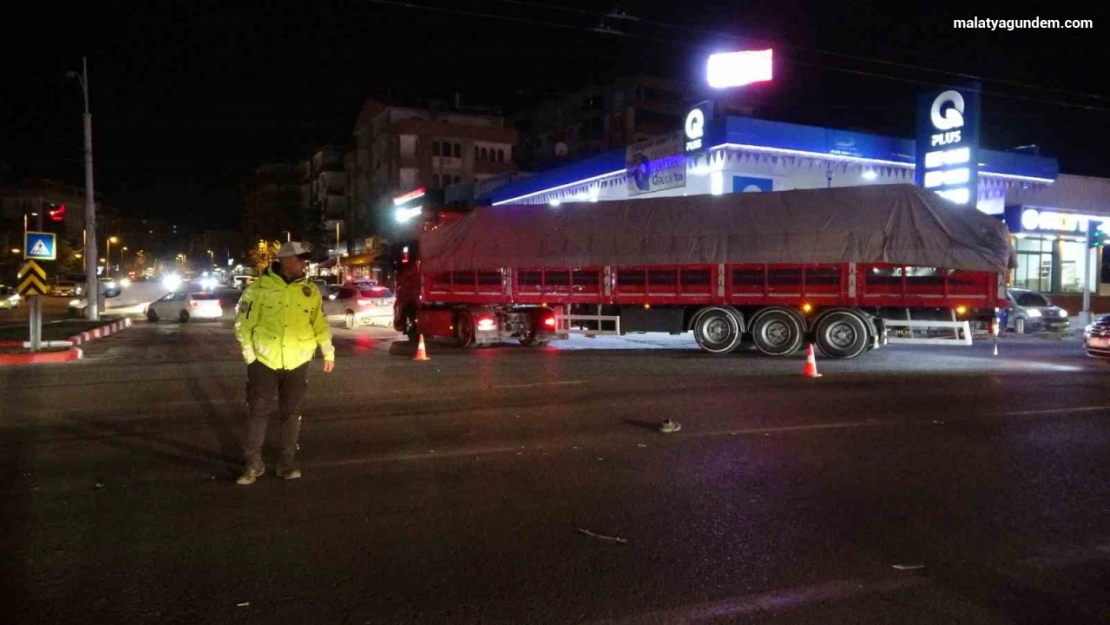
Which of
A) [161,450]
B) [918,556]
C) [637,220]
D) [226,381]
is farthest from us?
[637,220]

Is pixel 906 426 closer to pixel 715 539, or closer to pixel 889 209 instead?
pixel 715 539

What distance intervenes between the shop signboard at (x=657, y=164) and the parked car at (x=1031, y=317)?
35.0ft

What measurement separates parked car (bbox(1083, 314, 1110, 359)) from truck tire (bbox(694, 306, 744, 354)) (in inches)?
255

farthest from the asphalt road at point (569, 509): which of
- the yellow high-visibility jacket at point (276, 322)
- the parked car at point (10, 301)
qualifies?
the parked car at point (10, 301)

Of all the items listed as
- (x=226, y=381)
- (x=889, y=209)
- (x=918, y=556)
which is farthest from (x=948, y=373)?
(x=226, y=381)

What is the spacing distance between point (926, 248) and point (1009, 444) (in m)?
8.79

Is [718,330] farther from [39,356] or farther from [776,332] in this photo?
[39,356]

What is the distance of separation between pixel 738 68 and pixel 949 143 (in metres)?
7.68

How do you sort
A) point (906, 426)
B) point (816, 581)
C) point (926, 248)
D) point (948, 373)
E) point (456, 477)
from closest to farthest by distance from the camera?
point (816, 581) → point (456, 477) → point (906, 426) → point (948, 373) → point (926, 248)

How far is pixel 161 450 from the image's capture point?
7695 millimetres

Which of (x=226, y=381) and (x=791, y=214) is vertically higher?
(x=791, y=214)

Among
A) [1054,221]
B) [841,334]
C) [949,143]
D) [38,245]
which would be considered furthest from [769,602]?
[1054,221]

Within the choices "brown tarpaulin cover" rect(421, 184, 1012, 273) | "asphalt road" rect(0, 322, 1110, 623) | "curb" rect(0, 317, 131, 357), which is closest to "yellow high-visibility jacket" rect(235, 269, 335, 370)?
"asphalt road" rect(0, 322, 1110, 623)

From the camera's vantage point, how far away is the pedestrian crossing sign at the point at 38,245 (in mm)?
20078
